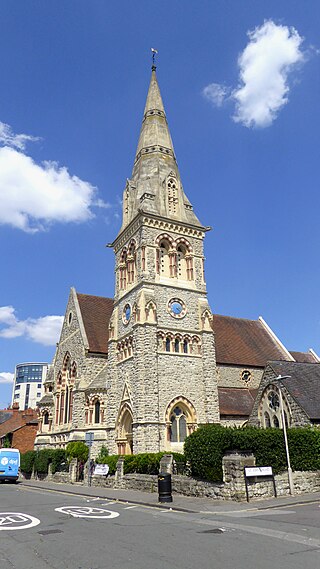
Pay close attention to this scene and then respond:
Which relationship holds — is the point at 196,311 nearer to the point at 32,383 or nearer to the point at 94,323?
the point at 94,323

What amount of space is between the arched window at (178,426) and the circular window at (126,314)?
7052mm

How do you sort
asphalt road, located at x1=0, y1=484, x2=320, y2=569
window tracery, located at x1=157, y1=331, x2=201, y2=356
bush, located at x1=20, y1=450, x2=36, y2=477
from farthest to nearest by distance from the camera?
bush, located at x1=20, y1=450, x2=36, y2=477 < window tracery, located at x1=157, y1=331, x2=201, y2=356 < asphalt road, located at x1=0, y1=484, x2=320, y2=569

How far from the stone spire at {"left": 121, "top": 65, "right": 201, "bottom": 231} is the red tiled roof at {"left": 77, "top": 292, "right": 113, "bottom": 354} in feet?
26.8

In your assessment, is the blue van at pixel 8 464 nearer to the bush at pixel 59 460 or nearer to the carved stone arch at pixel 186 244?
the bush at pixel 59 460

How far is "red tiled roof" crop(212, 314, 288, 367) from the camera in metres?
34.9

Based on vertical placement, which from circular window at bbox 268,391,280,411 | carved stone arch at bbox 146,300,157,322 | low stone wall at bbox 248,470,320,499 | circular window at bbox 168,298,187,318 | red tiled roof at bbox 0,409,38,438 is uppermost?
circular window at bbox 168,298,187,318

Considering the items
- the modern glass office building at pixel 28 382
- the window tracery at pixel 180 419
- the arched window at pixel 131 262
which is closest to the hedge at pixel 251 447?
the window tracery at pixel 180 419

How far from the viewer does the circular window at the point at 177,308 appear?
29289 mm

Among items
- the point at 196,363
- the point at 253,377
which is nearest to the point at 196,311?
the point at 196,363

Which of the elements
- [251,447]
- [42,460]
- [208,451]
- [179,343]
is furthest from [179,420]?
[42,460]

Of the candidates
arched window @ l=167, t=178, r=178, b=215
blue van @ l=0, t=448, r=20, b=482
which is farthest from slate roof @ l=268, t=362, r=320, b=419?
blue van @ l=0, t=448, r=20, b=482

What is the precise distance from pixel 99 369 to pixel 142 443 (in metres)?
9.39

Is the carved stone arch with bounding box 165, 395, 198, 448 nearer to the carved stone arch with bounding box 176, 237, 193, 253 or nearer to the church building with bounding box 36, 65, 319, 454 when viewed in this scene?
the church building with bounding box 36, 65, 319, 454

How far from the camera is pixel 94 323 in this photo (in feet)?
119
